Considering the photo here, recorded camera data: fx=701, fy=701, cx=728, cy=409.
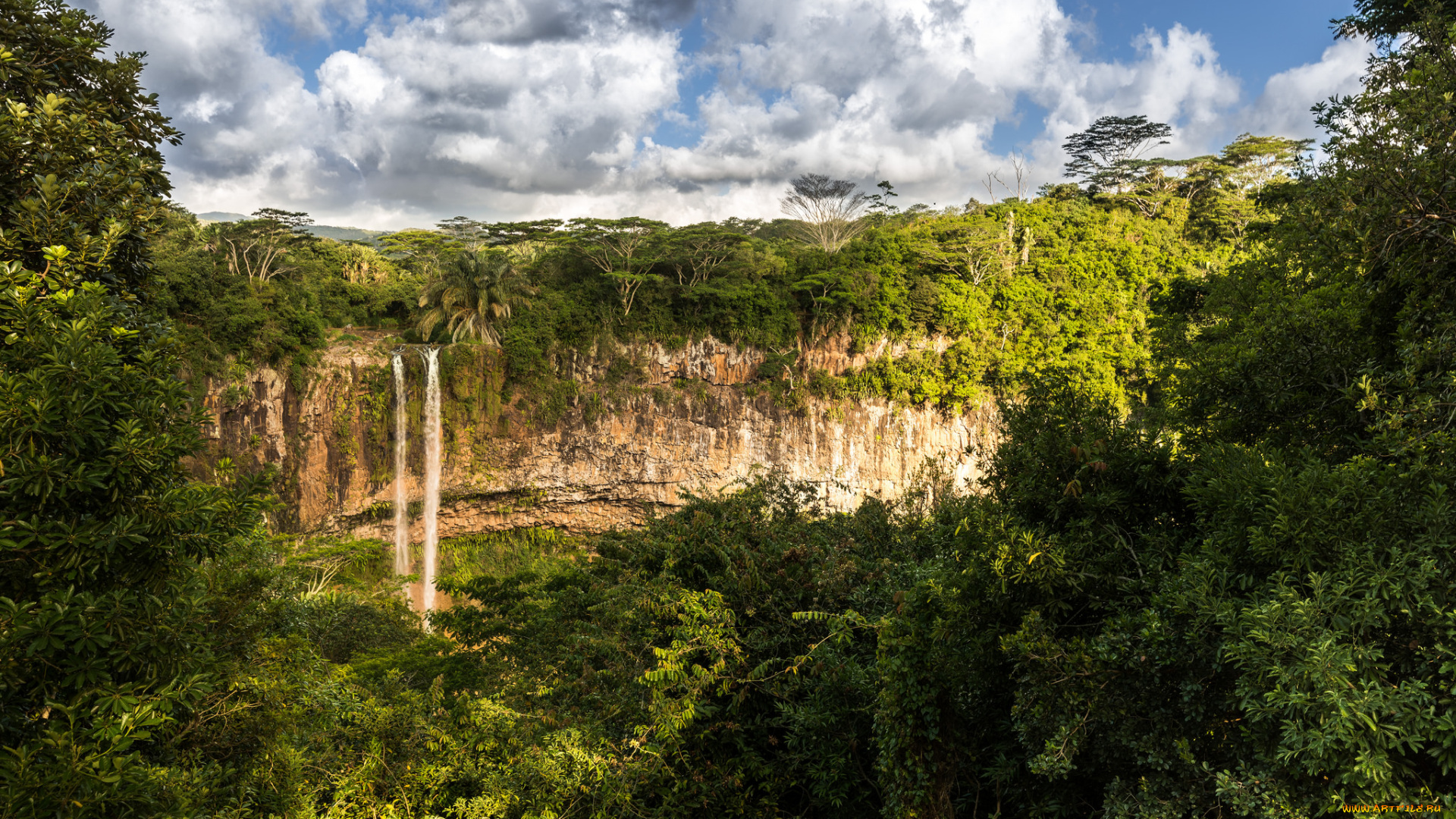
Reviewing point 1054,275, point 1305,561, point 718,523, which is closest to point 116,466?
point 1305,561

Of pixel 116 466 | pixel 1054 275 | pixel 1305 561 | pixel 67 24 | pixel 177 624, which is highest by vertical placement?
pixel 1054 275

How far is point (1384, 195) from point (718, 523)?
234 inches

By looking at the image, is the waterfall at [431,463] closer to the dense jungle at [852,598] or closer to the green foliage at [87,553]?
the dense jungle at [852,598]

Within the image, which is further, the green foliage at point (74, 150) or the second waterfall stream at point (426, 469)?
the second waterfall stream at point (426, 469)

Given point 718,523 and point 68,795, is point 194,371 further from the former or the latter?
point 68,795

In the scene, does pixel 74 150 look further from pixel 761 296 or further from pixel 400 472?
pixel 761 296

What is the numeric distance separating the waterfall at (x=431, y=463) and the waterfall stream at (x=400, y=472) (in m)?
0.58

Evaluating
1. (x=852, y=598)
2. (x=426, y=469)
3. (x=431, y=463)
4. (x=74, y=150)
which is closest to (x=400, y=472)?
(x=426, y=469)

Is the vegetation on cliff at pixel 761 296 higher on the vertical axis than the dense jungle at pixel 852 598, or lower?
higher

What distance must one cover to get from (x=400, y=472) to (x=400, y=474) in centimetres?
5

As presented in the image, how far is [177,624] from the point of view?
2.87 m

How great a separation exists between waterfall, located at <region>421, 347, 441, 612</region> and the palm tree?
1049 mm

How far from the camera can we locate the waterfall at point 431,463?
21.4m

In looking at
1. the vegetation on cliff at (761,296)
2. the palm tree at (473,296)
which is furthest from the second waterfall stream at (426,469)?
the vegetation on cliff at (761,296)
